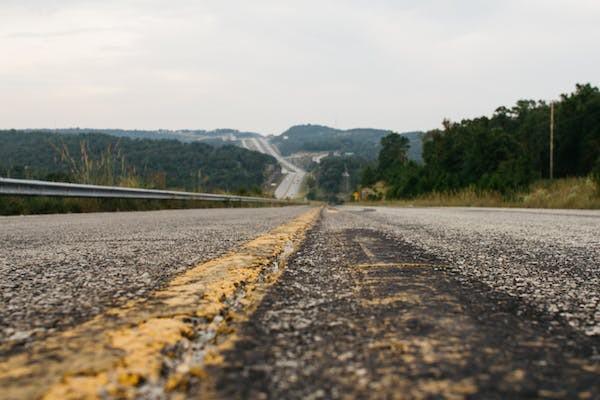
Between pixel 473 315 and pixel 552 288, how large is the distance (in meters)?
0.65

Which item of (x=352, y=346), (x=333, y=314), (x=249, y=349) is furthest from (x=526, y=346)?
(x=249, y=349)

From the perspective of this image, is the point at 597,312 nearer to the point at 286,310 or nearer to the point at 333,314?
the point at 333,314

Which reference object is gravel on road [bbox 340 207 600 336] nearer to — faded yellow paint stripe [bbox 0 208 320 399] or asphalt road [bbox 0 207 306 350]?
faded yellow paint stripe [bbox 0 208 320 399]

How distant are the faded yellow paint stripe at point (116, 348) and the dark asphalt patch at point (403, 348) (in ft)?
0.42

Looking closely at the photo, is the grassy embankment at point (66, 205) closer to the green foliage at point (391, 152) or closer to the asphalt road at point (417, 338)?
the asphalt road at point (417, 338)

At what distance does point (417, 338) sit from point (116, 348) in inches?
26.3

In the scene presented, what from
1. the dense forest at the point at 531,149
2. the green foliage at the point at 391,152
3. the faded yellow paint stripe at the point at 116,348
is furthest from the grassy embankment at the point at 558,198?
the green foliage at the point at 391,152

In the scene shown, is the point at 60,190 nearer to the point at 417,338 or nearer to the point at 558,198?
the point at 417,338

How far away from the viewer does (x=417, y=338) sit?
1.13 m

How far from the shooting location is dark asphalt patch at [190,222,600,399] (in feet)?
2.80

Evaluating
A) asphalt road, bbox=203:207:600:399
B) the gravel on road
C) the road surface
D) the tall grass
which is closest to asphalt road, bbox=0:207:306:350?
the road surface

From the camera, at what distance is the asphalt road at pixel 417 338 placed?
0.86m

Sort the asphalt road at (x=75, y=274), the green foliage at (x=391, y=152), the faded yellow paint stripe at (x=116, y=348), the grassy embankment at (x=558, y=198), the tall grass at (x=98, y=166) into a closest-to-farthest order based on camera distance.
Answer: the faded yellow paint stripe at (x=116, y=348) < the asphalt road at (x=75, y=274) < the tall grass at (x=98, y=166) < the grassy embankment at (x=558, y=198) < the green foliage at (x=391, y=152)

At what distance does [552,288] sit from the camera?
184 cm
